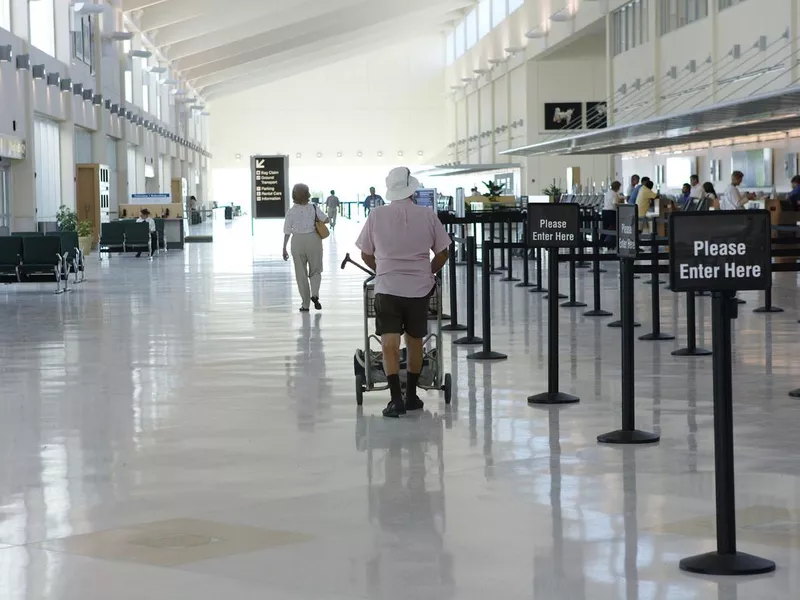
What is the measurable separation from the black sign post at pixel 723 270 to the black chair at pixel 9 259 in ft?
48.3

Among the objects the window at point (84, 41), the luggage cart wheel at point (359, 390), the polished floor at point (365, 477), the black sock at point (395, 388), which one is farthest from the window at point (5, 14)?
the black sock at point (395, 388)

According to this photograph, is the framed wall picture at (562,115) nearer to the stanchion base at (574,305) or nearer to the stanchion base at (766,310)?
the stanchion base at (574,305)

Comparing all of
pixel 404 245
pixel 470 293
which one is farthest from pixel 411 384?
pixel 470 293

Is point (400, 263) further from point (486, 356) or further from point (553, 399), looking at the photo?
point (486, 356)

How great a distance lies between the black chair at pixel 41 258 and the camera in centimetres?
1798

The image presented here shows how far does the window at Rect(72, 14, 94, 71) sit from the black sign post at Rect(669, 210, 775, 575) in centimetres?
2990

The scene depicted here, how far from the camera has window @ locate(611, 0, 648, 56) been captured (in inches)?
1282

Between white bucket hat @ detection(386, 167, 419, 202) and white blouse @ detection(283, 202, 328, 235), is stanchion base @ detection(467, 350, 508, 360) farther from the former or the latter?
white blouse @ detection(283, 202, 328, 235)

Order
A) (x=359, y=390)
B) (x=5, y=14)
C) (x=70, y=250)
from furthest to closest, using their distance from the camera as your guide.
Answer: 1. (x=5, y=14)
2. (x=70, y=250)
3. (x=359, y=390)

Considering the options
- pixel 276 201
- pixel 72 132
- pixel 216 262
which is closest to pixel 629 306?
pixel 216 262

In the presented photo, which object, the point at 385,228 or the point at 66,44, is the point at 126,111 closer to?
the point at 66,44

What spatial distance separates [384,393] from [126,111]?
3445 cm

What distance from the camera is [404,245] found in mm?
7512

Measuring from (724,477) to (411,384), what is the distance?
358cm
